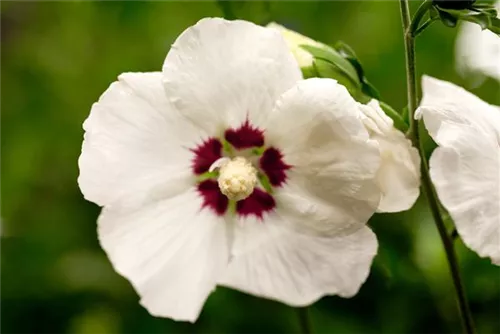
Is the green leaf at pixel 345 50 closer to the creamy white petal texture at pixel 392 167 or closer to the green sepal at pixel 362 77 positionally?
the green sepal at pixel 362 77

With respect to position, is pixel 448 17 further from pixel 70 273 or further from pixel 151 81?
pixel 70 273

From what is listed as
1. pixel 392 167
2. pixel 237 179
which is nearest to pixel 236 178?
pixel 237 179

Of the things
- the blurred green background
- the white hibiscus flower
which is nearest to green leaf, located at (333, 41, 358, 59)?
the white hibiscus flower

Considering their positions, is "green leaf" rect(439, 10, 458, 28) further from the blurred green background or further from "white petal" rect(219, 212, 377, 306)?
the blurred green background

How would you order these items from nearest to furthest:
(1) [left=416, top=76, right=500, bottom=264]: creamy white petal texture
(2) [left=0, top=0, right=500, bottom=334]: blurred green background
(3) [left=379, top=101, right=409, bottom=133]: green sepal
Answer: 1. (1) [left=416, top=76, right=500, bottom=264]: creamy white petal texture
2. (3) [left=379, top=101, right=409, bottom=133]: green sepal
3. (2) [left=0, top=0, right=500, bottom=334]: blurred green background

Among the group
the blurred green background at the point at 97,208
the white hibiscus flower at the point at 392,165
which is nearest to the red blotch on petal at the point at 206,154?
the white hibiscus flower at the point at 392,165

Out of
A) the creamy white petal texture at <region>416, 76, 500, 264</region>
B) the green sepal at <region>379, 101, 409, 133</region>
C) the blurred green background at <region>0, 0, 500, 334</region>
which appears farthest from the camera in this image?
the blurred green background at <region>0, 0, 500, 334</region>

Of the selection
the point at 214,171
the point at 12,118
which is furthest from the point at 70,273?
the point at 214,171
